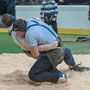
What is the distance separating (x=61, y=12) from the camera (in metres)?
12.6

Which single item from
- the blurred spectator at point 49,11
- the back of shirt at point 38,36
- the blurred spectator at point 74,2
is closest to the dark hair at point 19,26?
the back of shirt at point 38,36

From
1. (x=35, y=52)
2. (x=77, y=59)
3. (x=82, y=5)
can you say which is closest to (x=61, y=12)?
(x=82, y=5)

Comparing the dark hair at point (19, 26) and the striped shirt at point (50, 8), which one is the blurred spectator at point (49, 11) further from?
the dark hair at point (19, 26)

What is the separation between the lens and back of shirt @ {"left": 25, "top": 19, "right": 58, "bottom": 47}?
14.4ft

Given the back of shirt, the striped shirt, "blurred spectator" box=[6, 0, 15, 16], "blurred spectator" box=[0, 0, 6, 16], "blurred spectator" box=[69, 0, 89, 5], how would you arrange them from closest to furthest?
the back of shirt → the striped shirt → "blurred spectator" box=[69, 0, 89, 5] → "blurred spectator" box=[6, 0, 15, 16] → "blurred spectator" box=[0, 0, 6, 16]

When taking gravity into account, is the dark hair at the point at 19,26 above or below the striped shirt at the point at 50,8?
above

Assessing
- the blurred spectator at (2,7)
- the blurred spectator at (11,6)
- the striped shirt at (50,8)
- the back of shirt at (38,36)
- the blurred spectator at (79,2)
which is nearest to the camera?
the back of shirt at (38,36)

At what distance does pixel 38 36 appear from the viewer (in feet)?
14.6

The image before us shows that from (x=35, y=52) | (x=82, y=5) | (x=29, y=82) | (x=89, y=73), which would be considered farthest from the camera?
(x=82, y=5)

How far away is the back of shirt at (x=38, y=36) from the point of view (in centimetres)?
440

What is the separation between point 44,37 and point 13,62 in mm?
2186

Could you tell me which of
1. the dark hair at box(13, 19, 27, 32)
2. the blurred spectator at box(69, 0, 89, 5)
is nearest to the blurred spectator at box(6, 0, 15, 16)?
the blurred spectator at box(69, 0, 89, 5)

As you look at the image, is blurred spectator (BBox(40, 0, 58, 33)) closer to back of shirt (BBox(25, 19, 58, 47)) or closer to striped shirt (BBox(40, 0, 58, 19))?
striped shirt (BBox(40, 0, 58, 19))

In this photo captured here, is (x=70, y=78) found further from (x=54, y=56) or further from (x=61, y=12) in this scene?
(x=61, y=12)
